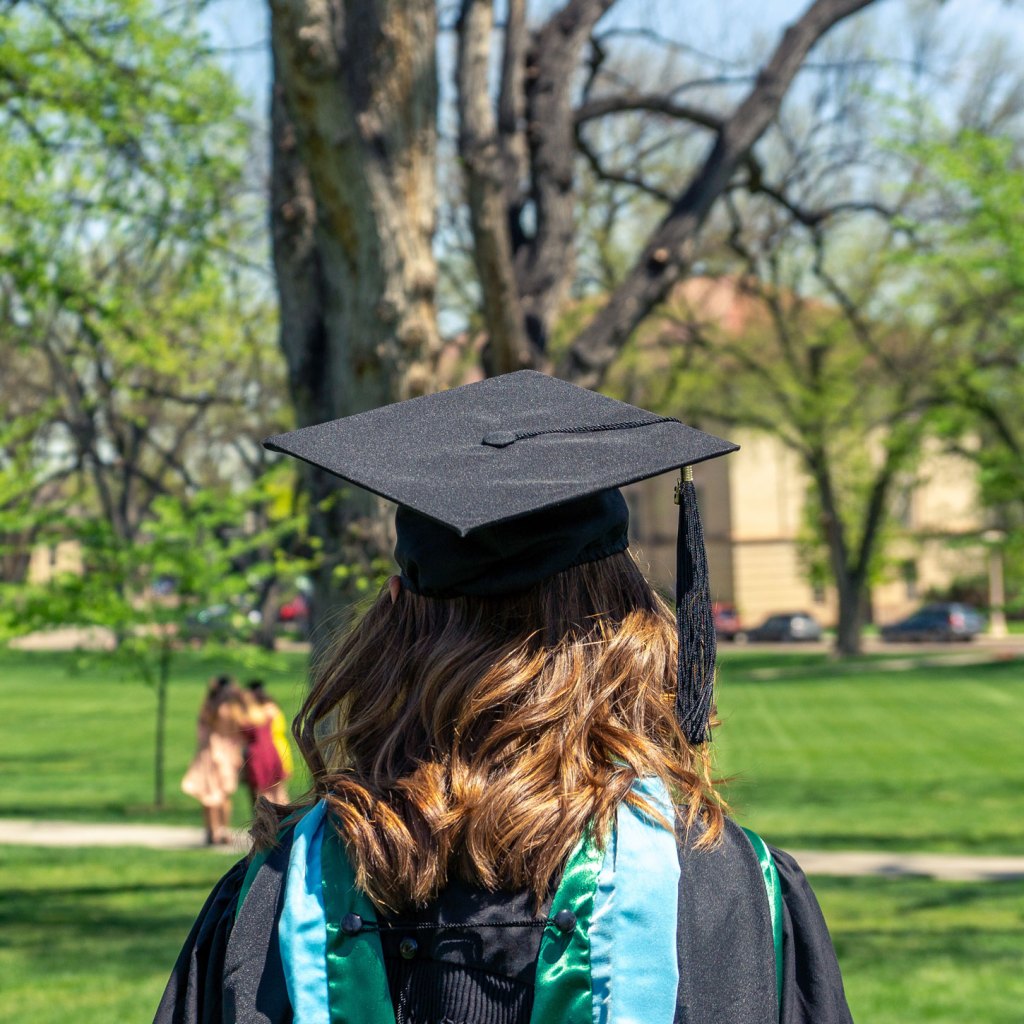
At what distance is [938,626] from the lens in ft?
158

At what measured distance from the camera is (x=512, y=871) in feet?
5.29

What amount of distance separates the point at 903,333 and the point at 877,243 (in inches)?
75.6

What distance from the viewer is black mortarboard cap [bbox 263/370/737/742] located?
5.91 ft

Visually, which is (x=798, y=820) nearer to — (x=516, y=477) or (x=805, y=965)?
(x=805, y=965)

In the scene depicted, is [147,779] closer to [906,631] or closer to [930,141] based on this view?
[930,141]

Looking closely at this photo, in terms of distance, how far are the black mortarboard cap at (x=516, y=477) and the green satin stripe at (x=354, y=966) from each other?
0.41 meters

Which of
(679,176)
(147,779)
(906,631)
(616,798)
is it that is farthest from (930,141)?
(906,631)

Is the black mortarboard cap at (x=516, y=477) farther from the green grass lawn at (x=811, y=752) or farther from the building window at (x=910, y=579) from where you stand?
the building window at (x=910, y=579)

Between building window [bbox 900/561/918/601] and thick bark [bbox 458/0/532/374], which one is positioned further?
building window [bbox 900/561/918/601]

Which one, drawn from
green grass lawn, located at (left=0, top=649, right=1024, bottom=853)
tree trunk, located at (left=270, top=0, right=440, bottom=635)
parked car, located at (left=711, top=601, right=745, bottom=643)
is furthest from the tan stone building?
tree trunk, located at (left=270, top=0, right=440, bottom=635)

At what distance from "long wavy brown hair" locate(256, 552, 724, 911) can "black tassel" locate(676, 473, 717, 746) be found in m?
0.02

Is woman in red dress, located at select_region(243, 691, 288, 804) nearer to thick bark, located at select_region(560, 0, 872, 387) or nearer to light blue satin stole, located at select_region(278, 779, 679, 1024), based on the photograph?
thick bark, located at select_region(560, 0, 872, 387)

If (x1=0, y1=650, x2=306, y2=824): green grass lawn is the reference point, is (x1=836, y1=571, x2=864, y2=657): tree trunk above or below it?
above

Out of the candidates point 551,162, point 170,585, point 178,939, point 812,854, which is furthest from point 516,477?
point 170,585
